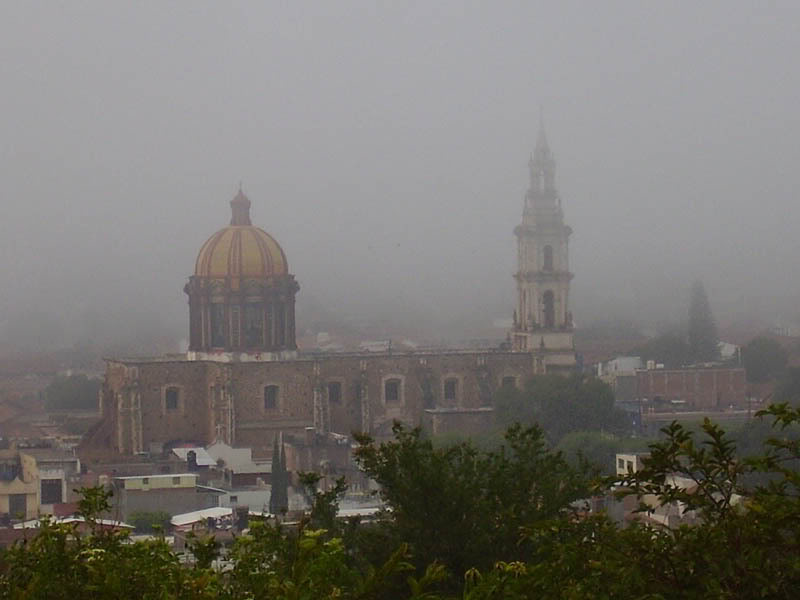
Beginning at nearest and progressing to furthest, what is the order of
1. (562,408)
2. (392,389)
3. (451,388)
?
(562,408), (392,389), (451,388)

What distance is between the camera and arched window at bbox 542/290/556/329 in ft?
214

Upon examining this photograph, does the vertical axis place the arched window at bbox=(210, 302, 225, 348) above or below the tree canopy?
above

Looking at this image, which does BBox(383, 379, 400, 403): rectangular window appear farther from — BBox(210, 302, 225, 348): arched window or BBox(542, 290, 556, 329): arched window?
BBox(542, 290, 556, 329): arched window

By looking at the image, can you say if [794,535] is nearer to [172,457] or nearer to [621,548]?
[621,548]

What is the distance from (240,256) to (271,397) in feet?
12.7

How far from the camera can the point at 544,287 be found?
65.5 m

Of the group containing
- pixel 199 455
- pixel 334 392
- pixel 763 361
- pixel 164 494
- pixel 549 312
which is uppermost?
pixel 549 312

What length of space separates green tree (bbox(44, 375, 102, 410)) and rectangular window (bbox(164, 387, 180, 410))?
1962 cm

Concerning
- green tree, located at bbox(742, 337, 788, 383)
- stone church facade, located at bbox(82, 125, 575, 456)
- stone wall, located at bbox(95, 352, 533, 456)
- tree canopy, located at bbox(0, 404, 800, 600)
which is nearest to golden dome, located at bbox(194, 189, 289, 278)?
stone church facade, located at bbox(82, 125, 575, 456)

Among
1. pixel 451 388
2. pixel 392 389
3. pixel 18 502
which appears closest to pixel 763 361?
pixel 451 388

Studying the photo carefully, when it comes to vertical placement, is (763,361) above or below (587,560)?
above

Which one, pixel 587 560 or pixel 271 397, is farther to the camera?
pixel 271 397

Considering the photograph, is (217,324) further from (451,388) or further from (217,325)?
(451,388)

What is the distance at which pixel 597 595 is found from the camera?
10.9 metres
